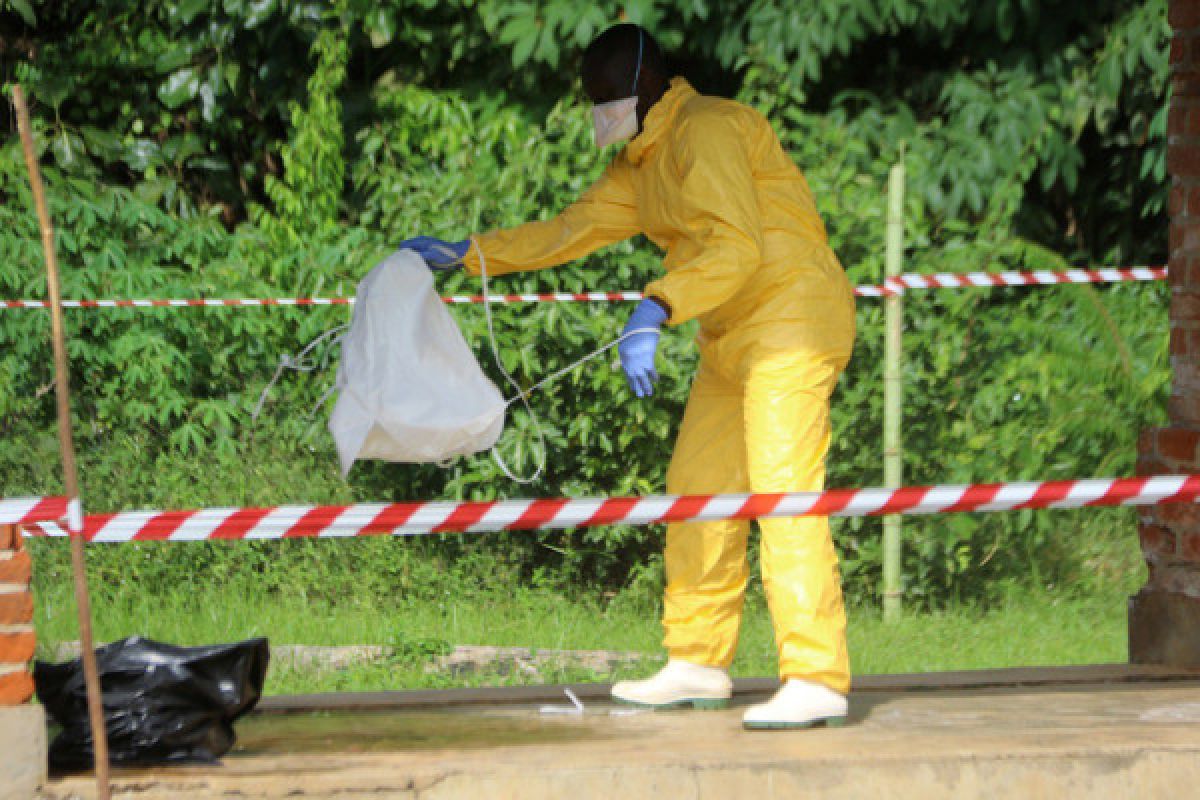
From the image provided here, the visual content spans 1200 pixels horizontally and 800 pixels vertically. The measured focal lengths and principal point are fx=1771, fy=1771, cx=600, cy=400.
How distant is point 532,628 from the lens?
21.8 feet

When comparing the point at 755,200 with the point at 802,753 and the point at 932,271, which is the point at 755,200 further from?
the point at 932,271

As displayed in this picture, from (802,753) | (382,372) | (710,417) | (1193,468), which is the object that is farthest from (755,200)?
(1193,468)

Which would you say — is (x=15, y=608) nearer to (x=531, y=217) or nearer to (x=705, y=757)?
(x=705, y=757)

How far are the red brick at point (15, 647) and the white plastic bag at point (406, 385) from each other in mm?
829

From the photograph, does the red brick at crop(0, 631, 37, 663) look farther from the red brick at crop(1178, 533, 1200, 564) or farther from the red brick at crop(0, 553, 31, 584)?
the red brick at crop(1178, 533, 1200, 564)

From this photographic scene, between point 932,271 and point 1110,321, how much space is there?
3.21ft

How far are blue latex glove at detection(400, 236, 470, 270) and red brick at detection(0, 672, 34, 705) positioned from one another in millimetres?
1533

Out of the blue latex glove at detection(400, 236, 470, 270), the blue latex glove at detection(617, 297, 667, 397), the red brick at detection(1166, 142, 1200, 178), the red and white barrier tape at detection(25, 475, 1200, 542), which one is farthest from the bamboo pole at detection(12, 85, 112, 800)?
the red brick at detection(1166, 142, 1200, 178)

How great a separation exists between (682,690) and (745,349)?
3.07 feet

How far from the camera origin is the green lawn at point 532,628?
6117 mm

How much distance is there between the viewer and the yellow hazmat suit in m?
4.21

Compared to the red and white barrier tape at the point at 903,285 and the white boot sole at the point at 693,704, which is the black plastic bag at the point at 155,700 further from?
the red and white barrier tape at the point at 903,285

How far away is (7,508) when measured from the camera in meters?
3.68

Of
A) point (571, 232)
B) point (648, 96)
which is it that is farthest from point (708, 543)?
point (648, 96)
